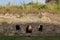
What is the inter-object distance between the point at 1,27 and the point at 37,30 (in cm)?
130

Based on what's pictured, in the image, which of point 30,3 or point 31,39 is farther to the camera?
point 30,3

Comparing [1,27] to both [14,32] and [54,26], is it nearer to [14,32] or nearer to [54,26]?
[14,32]

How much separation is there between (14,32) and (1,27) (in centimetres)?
54

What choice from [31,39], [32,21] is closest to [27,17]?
[32,21]

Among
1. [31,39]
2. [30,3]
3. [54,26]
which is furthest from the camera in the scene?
[30,3]

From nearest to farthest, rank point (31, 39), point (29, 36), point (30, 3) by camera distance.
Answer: point (31, 39) → point (29, 36) → point (30, 3)

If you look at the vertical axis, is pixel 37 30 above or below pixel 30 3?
below

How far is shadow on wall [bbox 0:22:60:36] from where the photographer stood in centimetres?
1277

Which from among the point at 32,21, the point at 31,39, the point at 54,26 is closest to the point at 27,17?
the point at 32,21

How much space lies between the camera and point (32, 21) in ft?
43.7

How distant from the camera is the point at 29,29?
1271 centimetres

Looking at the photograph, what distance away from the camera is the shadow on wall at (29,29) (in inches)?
503

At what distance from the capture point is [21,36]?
12.4m

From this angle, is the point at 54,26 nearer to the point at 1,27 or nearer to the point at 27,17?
the point at 27,17
